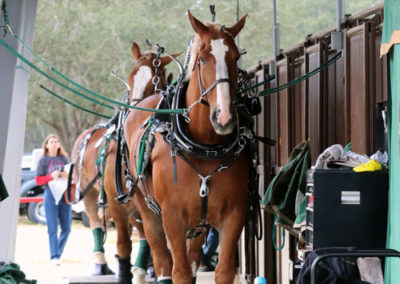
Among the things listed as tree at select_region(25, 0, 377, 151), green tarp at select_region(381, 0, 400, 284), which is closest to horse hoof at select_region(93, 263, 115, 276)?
green tarp at select_region(381, 0, 400, 284)

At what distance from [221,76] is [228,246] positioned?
1284 millimetres

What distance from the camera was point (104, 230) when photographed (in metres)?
9.30

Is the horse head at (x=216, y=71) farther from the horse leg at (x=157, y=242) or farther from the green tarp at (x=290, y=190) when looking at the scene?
the horse leg at (x=157, y=242)

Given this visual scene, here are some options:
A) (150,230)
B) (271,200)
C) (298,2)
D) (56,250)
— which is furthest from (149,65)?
(298,2)

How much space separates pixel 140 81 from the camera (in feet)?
25.7

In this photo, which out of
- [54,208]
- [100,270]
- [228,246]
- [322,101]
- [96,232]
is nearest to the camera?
[228,246]

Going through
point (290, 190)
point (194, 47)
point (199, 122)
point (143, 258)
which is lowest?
point (143, 258)

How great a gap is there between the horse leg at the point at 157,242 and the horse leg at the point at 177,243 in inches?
34.6

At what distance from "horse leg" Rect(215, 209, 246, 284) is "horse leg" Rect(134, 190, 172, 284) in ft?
3.36

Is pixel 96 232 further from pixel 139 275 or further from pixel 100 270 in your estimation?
pixel 139 275

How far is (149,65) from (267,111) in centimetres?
141

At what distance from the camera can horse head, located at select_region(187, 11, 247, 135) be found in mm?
4742

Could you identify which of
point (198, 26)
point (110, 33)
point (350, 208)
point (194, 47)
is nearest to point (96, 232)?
point (194, 47)

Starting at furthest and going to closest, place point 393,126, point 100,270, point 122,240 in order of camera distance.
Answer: point 100,270, point 122,240, point 393,126
